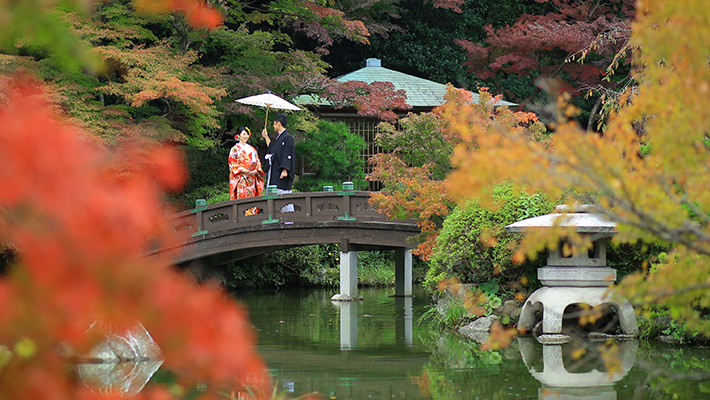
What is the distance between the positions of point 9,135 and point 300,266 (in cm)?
1614

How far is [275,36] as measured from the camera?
1859cm

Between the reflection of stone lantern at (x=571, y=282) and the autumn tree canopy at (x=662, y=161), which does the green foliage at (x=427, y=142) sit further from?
the autumn tree canopy at (x=662, y=161)

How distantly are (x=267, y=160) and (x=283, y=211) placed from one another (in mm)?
953

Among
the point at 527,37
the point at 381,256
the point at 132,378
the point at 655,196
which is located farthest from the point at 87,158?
the point at 527,37

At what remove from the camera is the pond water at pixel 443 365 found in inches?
259

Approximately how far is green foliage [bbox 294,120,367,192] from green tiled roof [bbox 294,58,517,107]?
4.15 ft

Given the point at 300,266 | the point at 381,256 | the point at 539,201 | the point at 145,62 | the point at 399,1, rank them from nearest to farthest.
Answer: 1. the point at 539,201
2. the point at 145,62
3. the point at 300,266
4. the point at 381,256
5. the point at 399,1

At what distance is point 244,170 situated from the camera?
48.4 feet

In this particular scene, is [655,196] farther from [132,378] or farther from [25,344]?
[132,378]

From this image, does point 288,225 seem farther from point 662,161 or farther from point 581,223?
point 662,161

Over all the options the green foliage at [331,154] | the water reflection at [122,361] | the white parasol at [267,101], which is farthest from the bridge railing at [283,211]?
the water reflection at [122,361]

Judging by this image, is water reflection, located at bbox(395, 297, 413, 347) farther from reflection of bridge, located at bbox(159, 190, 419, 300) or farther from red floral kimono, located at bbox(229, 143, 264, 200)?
red floral kimono, located at bbox(229, 143, 264, 200)

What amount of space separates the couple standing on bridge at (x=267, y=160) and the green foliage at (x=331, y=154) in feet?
12.2

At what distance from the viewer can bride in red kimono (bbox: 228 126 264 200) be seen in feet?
48.0
